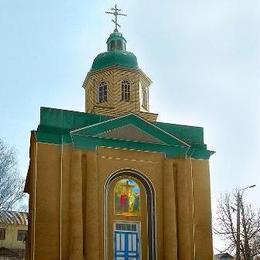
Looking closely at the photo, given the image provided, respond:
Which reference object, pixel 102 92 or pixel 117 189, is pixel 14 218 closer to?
pixel 102 92

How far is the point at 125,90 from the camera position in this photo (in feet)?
97.9

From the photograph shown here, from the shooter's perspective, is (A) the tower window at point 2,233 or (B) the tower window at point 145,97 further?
(A) the tower window at point 2,233

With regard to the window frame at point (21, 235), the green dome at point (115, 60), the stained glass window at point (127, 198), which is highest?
the green dome at point (115, 60)

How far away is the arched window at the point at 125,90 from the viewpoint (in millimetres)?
29625

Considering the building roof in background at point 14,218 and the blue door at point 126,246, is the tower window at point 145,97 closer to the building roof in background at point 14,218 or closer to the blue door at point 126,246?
the blue door at point 126,246

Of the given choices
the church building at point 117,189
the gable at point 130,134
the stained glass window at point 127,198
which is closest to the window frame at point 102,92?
the church building at point 117,189

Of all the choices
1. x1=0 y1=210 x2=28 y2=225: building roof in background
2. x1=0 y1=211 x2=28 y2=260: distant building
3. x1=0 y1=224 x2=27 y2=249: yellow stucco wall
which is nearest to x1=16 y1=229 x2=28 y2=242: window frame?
x1=0 y1=211 x2=28 y2=260: distant building

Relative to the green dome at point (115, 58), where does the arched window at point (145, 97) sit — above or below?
below

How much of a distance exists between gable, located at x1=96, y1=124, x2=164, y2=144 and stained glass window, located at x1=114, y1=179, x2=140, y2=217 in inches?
85.0

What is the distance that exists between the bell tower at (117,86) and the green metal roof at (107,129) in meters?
2.41

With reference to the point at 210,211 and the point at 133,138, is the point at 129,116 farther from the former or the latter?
the point at 210,211

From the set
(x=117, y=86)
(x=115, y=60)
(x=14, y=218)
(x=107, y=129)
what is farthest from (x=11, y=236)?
(x=107, y=129)

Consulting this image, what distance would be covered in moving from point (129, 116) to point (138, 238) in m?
6.11

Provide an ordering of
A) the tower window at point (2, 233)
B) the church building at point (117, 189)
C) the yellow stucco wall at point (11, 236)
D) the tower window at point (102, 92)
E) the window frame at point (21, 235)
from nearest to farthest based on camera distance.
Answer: the church building at point (117, 189) < the tower window at point (102, 92) < the yellow stucco wall at point (11, 236) < the tower window at point (2, 233) < the window frame at point (21, 235)
